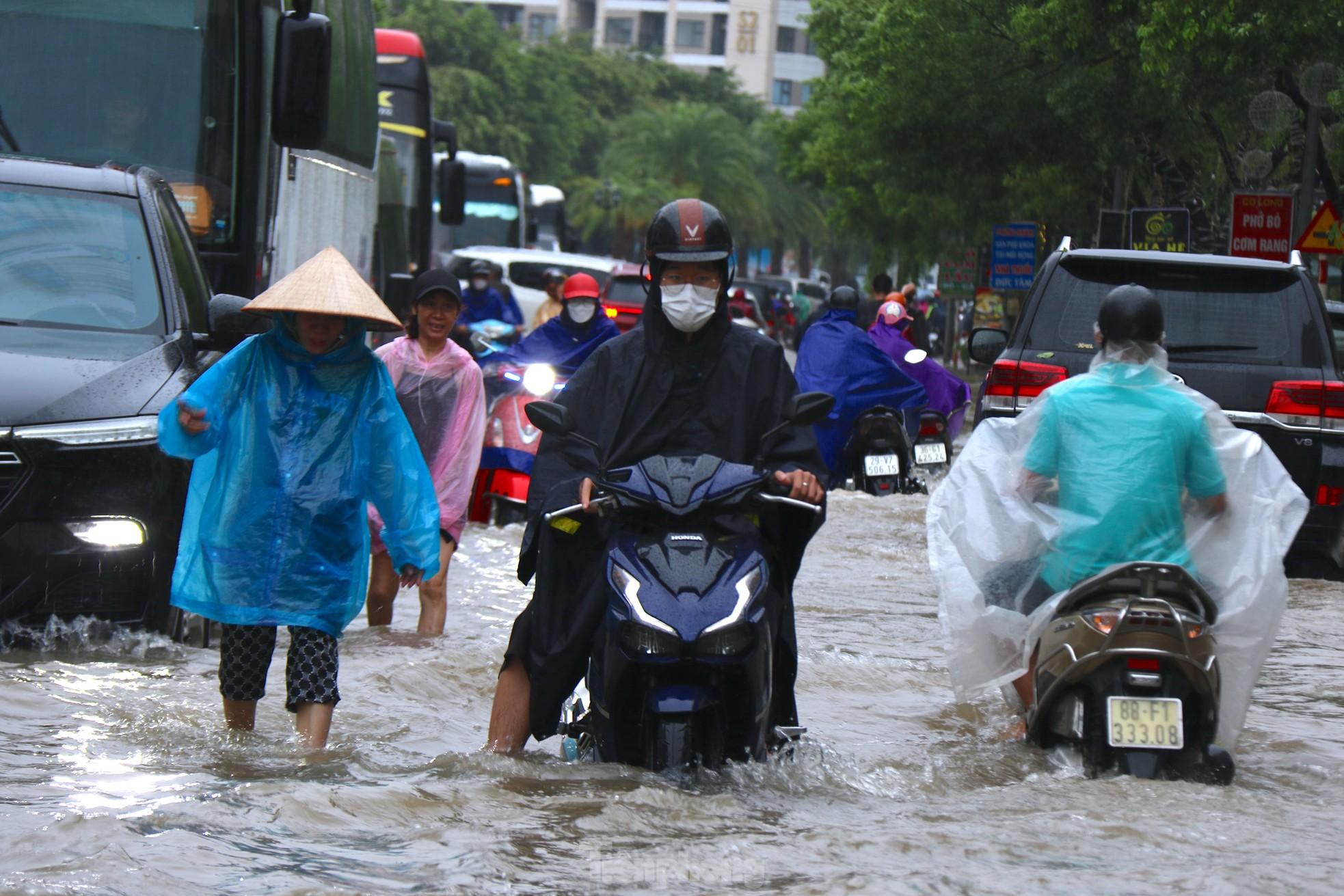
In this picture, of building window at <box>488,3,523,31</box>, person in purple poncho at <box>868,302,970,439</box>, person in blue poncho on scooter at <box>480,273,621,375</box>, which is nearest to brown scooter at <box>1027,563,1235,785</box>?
person in blue poncho on scooter at <box>480,273,621,375</box>

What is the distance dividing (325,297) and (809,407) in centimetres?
143

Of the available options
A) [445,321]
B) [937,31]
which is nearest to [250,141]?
[445,321]

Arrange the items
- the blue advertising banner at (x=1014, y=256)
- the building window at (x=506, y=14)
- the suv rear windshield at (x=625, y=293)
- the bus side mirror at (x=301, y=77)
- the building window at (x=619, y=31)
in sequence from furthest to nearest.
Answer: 1. the building window at (x=506, y=14)
2. the building window at (x=619, y=31)
3. the blue advertising banner at (x=1014, y=256)
4. the suv rear windshield at (x=625, y=293)
5. the bus side mirror at (x=301, y=77)

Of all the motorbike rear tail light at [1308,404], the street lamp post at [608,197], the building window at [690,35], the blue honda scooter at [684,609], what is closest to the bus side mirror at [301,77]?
the motorbike rear tail light at [1308,404]

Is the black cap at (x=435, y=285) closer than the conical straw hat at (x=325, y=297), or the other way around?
the conical straw hat at (x=325, y=297)

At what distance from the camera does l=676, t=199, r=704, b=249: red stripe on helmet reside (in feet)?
18.0

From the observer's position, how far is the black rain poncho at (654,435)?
5.55 metres

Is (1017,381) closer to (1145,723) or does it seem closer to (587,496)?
(1145,723)

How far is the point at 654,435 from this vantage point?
559 cm

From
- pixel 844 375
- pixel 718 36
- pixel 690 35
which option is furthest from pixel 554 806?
pixel 690 35

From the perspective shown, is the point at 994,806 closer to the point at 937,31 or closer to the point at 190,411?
the point at 190,411

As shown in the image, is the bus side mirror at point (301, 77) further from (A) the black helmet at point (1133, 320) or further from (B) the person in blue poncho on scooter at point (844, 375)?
(A) the black helmet at point (1133, 320)

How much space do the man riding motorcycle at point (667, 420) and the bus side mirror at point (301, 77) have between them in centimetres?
579

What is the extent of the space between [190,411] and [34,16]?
20.6 feet
